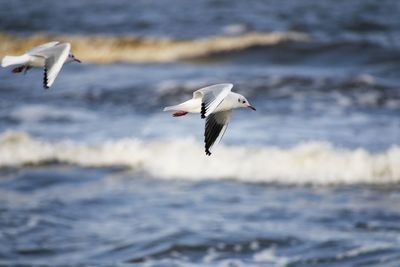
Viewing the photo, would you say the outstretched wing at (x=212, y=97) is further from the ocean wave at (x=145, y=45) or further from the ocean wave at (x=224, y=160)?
the ocean wave at (x=145, y=45)

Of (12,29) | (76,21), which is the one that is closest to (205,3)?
(76,21)

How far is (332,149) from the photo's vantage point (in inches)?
530

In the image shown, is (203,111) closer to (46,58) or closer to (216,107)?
(216,107)

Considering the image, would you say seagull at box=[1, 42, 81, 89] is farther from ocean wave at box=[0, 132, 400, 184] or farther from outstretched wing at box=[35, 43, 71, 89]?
ocean wave at box=[0, 132, 400, 184]

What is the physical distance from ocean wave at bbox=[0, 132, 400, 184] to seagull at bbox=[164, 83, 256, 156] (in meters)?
5.47

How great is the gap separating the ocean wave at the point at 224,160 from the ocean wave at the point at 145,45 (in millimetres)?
6977

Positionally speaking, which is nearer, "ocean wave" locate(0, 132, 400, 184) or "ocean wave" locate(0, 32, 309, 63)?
"ocean wave" locate(0, 132, 400, 184)

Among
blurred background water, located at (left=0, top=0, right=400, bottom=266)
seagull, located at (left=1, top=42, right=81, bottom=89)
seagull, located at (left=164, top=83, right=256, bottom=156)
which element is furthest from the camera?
blurred background water, located at (left=0, top=0, right=400, bottom=266)

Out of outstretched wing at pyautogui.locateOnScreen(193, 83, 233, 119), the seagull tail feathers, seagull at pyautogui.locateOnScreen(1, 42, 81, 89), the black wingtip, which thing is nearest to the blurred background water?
seagull at pyautogui.locateOnScreen(1, 42, 81, 89)

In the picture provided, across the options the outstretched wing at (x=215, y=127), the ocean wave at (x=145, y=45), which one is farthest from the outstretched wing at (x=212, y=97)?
the ocean wave at (x=145, y=45)

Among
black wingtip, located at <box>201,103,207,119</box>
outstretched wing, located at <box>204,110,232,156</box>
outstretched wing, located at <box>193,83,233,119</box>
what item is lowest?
outstretched wing, located at <box>204,110,232,156</box>

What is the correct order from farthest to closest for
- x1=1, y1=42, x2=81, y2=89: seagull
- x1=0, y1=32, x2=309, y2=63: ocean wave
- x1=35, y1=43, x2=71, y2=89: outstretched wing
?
x1=0, y1=32, x2=309, y2=63: ocean wave, x1=1, y1=42, x2=81, y2=89: seagull, x1=35, y1=43, x2=71, y2=89: outstretched wing

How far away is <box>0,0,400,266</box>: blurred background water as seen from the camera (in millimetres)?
10305

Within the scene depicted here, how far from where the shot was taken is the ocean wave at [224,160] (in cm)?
1268
